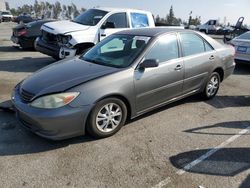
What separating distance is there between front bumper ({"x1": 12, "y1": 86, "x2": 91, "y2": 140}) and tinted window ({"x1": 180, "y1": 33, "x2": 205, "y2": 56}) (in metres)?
2.41

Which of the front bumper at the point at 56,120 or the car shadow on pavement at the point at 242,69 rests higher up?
the front bumper at the point at 56,120

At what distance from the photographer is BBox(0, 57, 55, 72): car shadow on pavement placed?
8505 mm

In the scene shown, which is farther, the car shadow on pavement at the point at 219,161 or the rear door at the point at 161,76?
the rear door at the point at 161,76

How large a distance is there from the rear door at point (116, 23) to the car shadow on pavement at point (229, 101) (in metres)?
3.99

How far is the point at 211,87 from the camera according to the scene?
5.95m

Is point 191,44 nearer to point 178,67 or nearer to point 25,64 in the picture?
point 178,67

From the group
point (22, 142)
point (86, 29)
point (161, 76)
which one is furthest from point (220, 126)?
point (86, 29)

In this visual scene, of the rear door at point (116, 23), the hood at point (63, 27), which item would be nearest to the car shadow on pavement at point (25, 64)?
the hood at point (63, 27)

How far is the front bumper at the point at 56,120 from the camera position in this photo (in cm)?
363

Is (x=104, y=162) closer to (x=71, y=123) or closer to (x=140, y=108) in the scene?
(x=71, y=123)

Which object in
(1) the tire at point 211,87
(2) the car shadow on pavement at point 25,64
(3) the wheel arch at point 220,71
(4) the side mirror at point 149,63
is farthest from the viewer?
(2) the car shadow on pavement at point 25,64

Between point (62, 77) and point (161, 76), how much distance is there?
5.38 ft

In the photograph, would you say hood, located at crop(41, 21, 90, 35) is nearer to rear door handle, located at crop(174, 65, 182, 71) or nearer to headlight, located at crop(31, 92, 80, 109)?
rear door handle, located at crop(174, 65, 182, 71)

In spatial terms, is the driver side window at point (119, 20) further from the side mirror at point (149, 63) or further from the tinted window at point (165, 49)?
the side mirror at point (149, 63)
